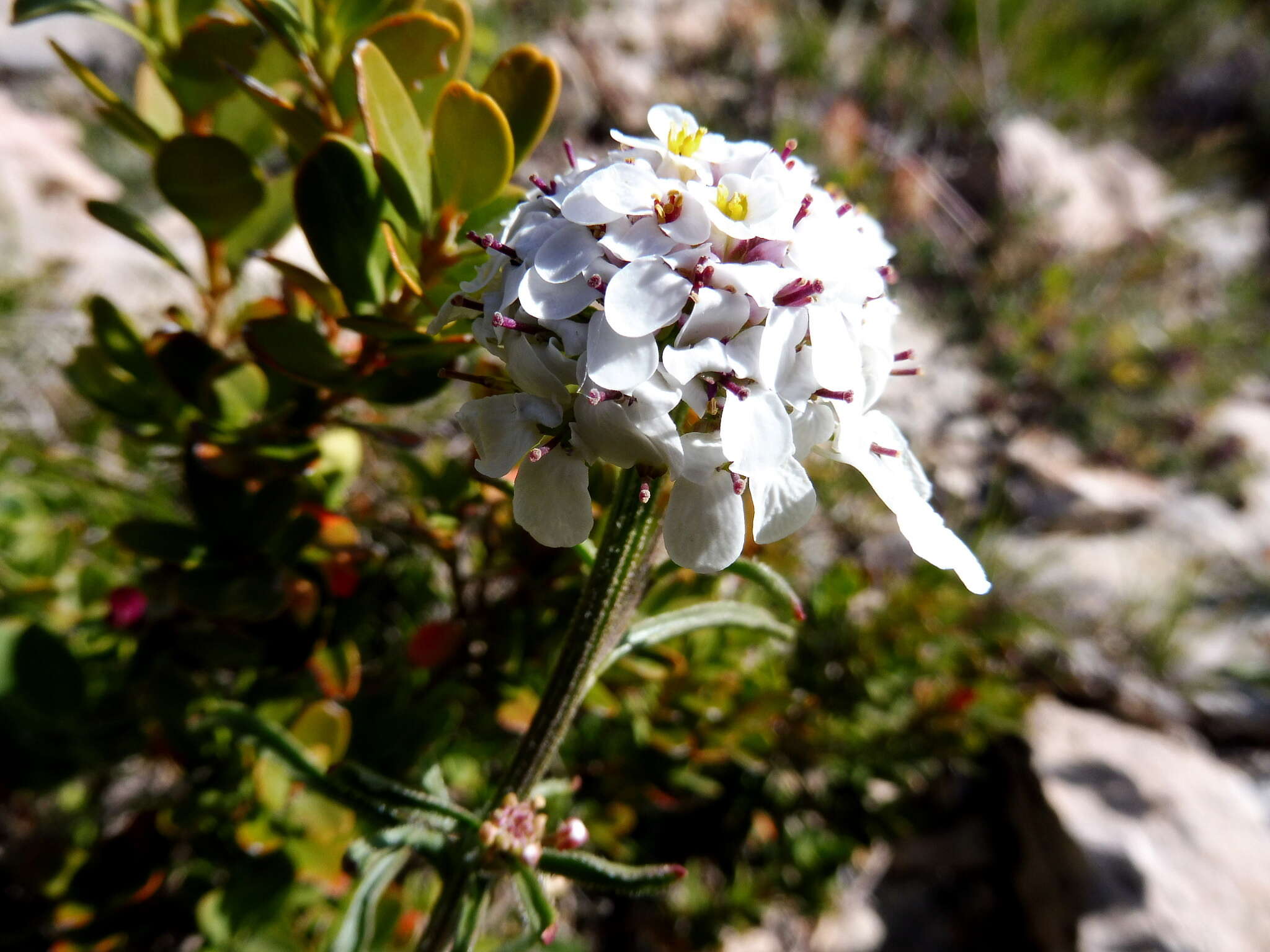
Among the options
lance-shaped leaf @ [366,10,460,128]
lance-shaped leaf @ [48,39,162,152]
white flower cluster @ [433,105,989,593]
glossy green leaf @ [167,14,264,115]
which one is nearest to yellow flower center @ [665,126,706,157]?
white flower cluster @ [433,105,989,593]

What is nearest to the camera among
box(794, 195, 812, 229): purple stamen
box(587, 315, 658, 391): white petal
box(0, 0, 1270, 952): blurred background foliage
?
box(587, 315, 658, 391): white petal

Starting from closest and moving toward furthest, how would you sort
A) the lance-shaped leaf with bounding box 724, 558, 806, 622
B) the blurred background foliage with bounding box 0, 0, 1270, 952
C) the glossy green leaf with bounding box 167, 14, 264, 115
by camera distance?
the lance-shaped leaf with bounding box 724, 558, 806, 622, the glossy green leaf with bounding box 167, 14, 264, 115, the blurred background foliage with bounding box 0, 0, 1270, 952

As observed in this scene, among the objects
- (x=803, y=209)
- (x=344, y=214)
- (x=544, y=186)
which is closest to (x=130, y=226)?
(x=344, y=214)

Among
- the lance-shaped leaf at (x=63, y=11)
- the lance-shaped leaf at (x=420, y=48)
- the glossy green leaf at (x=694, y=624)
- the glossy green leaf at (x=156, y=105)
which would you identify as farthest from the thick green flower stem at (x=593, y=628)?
the glossy green leaf at (x=156, y=105)

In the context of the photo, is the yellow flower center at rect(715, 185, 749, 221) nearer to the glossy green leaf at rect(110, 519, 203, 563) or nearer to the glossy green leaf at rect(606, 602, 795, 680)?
the glossy green leaf at rect(606, 602, 795, 680)

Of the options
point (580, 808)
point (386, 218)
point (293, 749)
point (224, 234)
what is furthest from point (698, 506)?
point (580, 808)

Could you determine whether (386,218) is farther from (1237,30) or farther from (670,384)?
(1237,30)

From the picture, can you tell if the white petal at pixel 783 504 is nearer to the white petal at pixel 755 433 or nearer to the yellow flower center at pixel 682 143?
the white petal at pixel 755 433

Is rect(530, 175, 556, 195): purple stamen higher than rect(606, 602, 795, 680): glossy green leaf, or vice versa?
rect(530, 175, 556, 195): purple stamen
